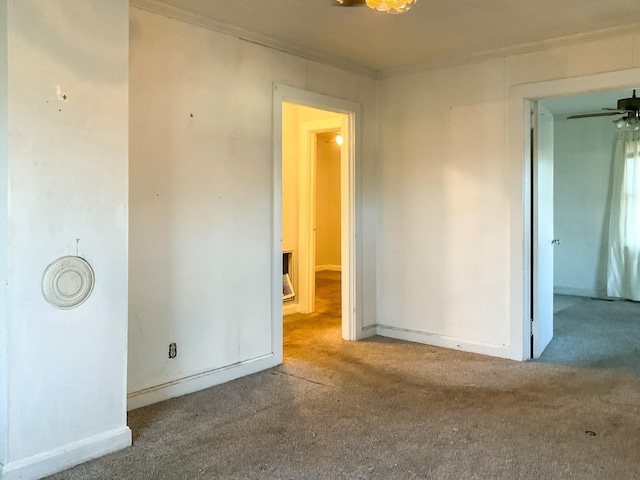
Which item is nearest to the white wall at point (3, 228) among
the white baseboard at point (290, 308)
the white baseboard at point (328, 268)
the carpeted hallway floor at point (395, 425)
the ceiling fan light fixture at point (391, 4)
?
the carpeted hallway floor at point (395, 425)

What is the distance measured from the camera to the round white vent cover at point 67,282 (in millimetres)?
2309

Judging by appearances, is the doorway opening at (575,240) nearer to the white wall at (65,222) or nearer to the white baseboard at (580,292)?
the white baseboard at (580,292)

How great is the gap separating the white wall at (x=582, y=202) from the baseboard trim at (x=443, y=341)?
12.5ft

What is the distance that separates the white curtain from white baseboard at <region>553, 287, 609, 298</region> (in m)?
0.17

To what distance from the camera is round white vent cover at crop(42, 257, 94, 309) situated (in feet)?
7.57

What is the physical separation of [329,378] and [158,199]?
1682 mm

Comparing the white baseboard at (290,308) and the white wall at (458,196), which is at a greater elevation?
the white wall at (458,196)

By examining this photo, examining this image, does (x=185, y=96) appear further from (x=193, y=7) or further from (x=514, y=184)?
(x=514, y=184)

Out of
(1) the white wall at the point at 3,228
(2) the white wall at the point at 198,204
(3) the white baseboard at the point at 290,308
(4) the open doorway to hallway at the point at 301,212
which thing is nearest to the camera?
(1) the white wall at the point at 3,228

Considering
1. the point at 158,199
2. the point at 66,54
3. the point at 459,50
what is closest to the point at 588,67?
the point at 459,50

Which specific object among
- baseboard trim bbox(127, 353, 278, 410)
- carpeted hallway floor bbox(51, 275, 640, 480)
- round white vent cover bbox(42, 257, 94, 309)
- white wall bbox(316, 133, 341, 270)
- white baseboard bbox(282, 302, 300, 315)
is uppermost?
white wall bbox(316, 133, 341, 270)

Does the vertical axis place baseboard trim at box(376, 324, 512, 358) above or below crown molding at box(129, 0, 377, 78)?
below

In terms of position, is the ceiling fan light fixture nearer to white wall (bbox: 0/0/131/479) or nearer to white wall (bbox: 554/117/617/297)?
white wall (bbox: 0/0/131/479)

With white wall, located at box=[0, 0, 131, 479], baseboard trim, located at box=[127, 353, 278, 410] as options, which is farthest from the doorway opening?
white wall, located at box=[0, 0, 131, 479]
